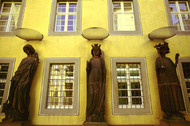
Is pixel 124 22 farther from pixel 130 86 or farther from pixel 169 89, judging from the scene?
pixel 169 89

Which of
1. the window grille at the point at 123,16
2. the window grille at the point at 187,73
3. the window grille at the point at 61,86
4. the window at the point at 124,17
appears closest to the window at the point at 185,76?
the window grille at the point at 187,73

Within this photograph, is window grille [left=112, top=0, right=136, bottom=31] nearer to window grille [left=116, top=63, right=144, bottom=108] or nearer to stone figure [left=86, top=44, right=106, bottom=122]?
window grille [left=116, top=63, right=144, bottom=108]

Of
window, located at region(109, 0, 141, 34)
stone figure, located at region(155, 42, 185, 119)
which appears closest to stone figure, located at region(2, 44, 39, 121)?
window, located at region(109, 0, 141, 34)

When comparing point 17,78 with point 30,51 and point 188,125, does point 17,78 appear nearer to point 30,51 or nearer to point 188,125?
point 30,51

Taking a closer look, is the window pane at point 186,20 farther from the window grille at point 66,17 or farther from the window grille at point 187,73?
the window grille at point 66,17

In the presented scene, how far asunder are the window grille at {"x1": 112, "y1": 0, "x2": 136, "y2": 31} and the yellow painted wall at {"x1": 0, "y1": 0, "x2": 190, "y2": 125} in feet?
1.49

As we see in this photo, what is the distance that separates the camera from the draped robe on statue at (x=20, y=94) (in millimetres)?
5059

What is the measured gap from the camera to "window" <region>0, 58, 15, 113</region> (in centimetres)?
586

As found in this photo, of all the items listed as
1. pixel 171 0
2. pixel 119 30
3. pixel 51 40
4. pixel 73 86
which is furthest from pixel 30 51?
pixel 171 0

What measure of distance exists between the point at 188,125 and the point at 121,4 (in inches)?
224

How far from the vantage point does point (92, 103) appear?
515 centimetres

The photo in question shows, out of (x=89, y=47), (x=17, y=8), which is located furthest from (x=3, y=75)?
(x=89, y=47)

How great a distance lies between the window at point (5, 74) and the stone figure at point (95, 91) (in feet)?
10.5

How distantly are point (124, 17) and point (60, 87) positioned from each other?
4.27 metres
